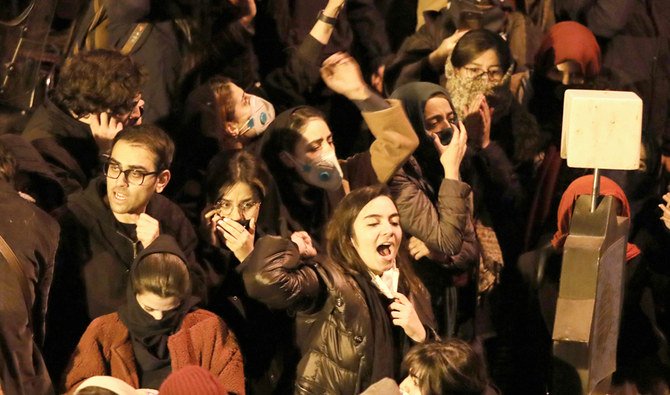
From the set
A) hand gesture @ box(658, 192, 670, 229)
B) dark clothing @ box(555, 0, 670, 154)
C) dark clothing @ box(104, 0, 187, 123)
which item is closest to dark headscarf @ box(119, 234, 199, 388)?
dark clothing @ box(104, 0, 187, 123)

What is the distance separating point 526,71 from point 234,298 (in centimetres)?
212

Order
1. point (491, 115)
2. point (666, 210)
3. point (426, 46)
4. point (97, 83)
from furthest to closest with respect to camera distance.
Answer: point (426, 46)
point (491, 115)
point (666, 210)
point (97, 83)

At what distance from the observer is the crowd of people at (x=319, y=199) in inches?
208

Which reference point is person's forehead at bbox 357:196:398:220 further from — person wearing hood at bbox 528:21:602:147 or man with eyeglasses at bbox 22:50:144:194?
person wearing hood at bbox 528:21:602:147

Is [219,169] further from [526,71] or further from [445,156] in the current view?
[526,71]

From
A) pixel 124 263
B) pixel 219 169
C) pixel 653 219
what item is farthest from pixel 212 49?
pixel 653 219

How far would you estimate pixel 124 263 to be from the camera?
5.52 metres

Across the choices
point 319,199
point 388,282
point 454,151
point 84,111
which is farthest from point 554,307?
point 84,111

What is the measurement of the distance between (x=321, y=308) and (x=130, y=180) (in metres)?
0.76

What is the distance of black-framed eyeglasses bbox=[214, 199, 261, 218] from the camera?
5.83 metres

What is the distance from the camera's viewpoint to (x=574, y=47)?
7.13 m

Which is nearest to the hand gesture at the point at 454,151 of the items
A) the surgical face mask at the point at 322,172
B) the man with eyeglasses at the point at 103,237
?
the surgical face mask at the point at 322,172

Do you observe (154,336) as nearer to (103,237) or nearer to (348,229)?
(103,237)

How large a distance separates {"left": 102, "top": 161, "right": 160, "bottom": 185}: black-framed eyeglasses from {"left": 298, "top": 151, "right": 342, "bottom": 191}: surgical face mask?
742 mm
